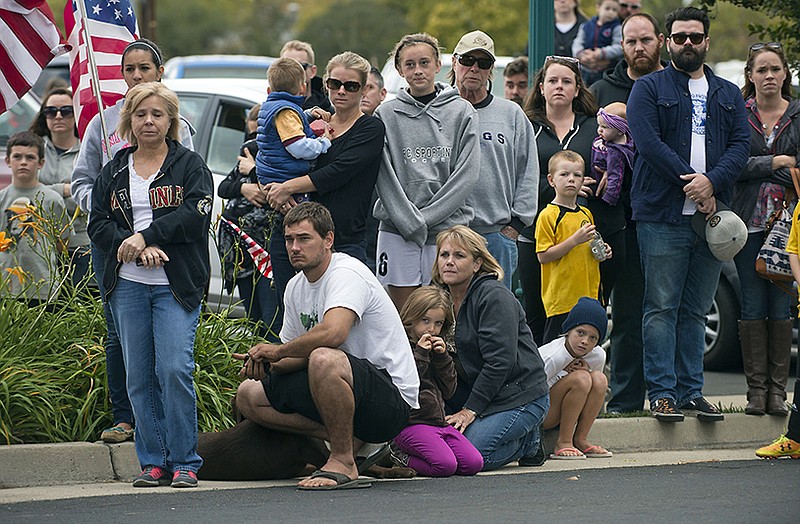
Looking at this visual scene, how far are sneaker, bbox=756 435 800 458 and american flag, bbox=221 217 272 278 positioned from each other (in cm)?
315

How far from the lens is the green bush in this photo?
294 inches

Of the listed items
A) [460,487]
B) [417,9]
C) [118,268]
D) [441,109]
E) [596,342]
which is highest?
[417,9]

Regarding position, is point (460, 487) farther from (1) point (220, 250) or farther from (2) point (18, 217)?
(2) point (18, 217)

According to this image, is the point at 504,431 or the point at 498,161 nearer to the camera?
the point at 504,431

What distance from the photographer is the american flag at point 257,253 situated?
29.3 ft

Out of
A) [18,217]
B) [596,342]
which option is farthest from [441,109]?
[18,217]

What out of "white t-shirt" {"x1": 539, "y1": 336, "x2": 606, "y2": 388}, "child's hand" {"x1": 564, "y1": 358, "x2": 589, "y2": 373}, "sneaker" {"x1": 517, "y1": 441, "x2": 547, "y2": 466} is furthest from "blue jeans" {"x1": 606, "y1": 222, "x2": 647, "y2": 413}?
"sneaker" {"x1": 517, "y1": 441, "x2": 547, "y2": 466}

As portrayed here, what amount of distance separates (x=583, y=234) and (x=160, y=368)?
9.27 ft

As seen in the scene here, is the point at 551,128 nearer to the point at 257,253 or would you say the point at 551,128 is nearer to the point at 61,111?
the point at 257,253

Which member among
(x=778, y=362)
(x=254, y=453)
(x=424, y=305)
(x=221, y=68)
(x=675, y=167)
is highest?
(x=221, y=68)

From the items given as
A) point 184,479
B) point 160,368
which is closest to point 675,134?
point 160,368

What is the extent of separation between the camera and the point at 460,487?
7000 millimetres

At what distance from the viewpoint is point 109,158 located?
7773 mm

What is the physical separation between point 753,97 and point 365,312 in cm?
357
